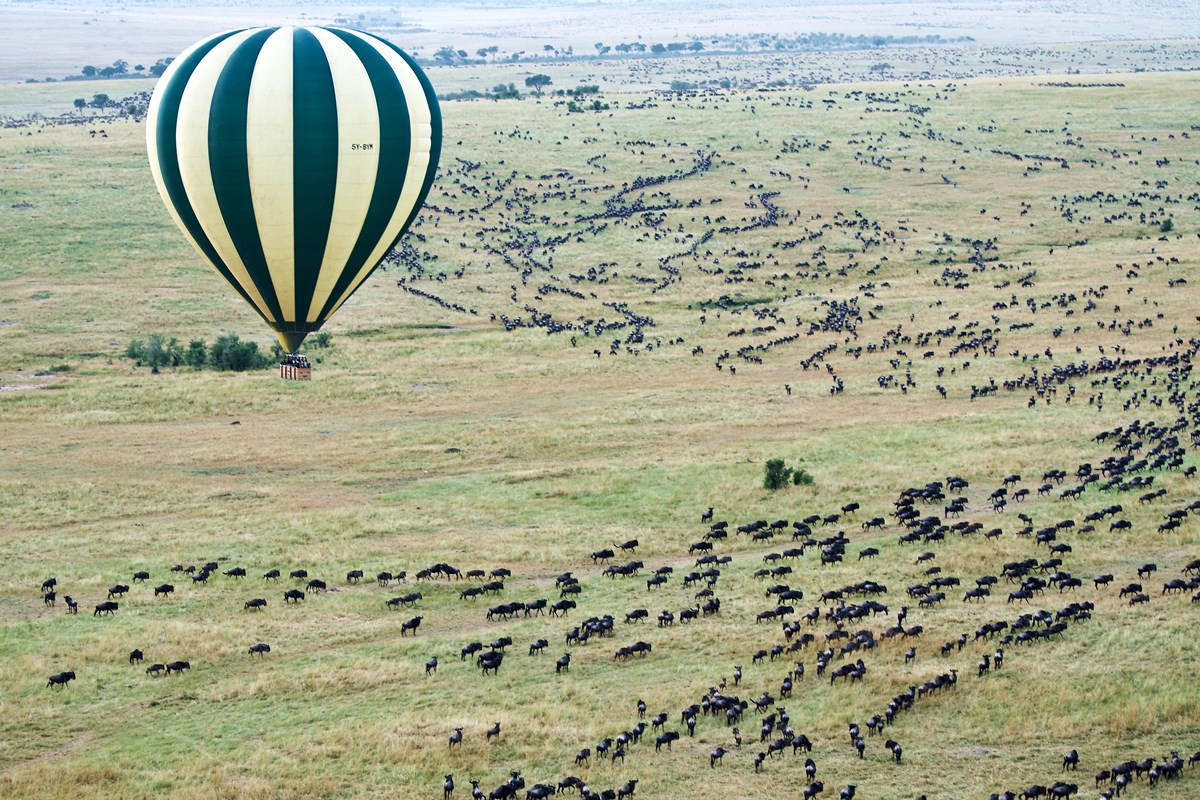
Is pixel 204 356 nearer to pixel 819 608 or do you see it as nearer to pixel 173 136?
pixel 173 136

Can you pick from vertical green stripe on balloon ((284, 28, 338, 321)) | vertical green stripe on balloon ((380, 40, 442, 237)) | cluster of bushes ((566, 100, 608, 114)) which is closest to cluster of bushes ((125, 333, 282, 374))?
vertical green stripe on balloon ((380, 40, 442, 237))

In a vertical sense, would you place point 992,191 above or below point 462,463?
above

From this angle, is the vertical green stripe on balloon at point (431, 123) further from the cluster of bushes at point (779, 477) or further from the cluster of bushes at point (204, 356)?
the cluster of bushes at point (204, 356)

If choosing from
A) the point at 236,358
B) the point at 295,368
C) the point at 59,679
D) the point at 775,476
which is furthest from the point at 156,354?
the point at 59,679

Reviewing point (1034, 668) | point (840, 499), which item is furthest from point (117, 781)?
point (840, 499)

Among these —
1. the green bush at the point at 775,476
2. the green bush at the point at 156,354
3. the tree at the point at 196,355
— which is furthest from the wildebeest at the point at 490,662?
the tree at the point at 196,355

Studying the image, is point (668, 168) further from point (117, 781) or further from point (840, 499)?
point (117, 781)
